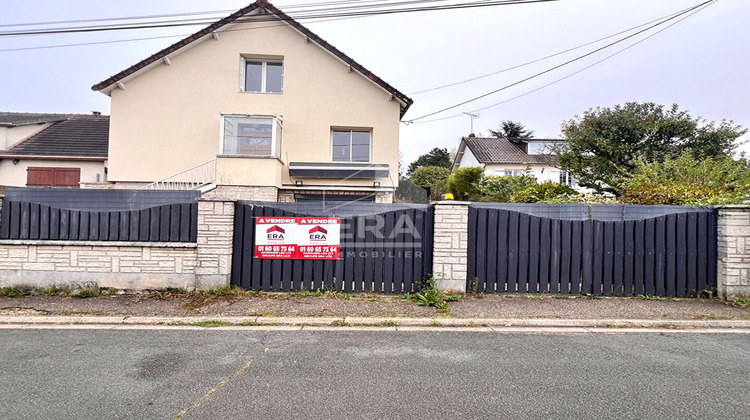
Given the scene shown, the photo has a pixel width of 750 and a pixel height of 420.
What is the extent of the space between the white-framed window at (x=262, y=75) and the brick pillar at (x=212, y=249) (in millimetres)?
9049

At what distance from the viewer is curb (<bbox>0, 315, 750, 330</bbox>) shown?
5.28m

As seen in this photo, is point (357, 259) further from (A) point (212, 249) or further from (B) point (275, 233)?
(A) point (212, 249)

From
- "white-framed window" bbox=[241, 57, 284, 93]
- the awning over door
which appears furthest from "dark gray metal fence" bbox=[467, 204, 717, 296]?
"white-framed window" bbox=[241, 57, 284, 93]

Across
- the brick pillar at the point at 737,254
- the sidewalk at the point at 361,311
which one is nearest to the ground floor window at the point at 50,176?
the sidewalk at the point at 361,311

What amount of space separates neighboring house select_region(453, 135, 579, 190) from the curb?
25.5 meters

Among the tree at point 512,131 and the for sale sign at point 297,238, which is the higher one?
the tree at point 512,131

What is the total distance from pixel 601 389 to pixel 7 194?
942 cm

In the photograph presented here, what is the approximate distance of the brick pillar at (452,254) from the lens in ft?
21.5

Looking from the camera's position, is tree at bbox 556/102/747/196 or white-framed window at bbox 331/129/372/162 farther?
tree at bbox 556/102/747/196

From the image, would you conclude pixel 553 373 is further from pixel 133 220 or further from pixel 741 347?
pixel 133 220

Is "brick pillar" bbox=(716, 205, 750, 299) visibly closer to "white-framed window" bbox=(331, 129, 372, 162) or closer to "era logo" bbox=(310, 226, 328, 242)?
"era logo" bbox=(310, 226, 328, 242)

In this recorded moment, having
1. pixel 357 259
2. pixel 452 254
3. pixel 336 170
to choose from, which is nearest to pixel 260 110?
pixel 336 170

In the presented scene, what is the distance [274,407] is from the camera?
3039 millimetres

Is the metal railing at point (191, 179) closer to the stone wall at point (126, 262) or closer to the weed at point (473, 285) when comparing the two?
the stone wall at point (126, 262)
